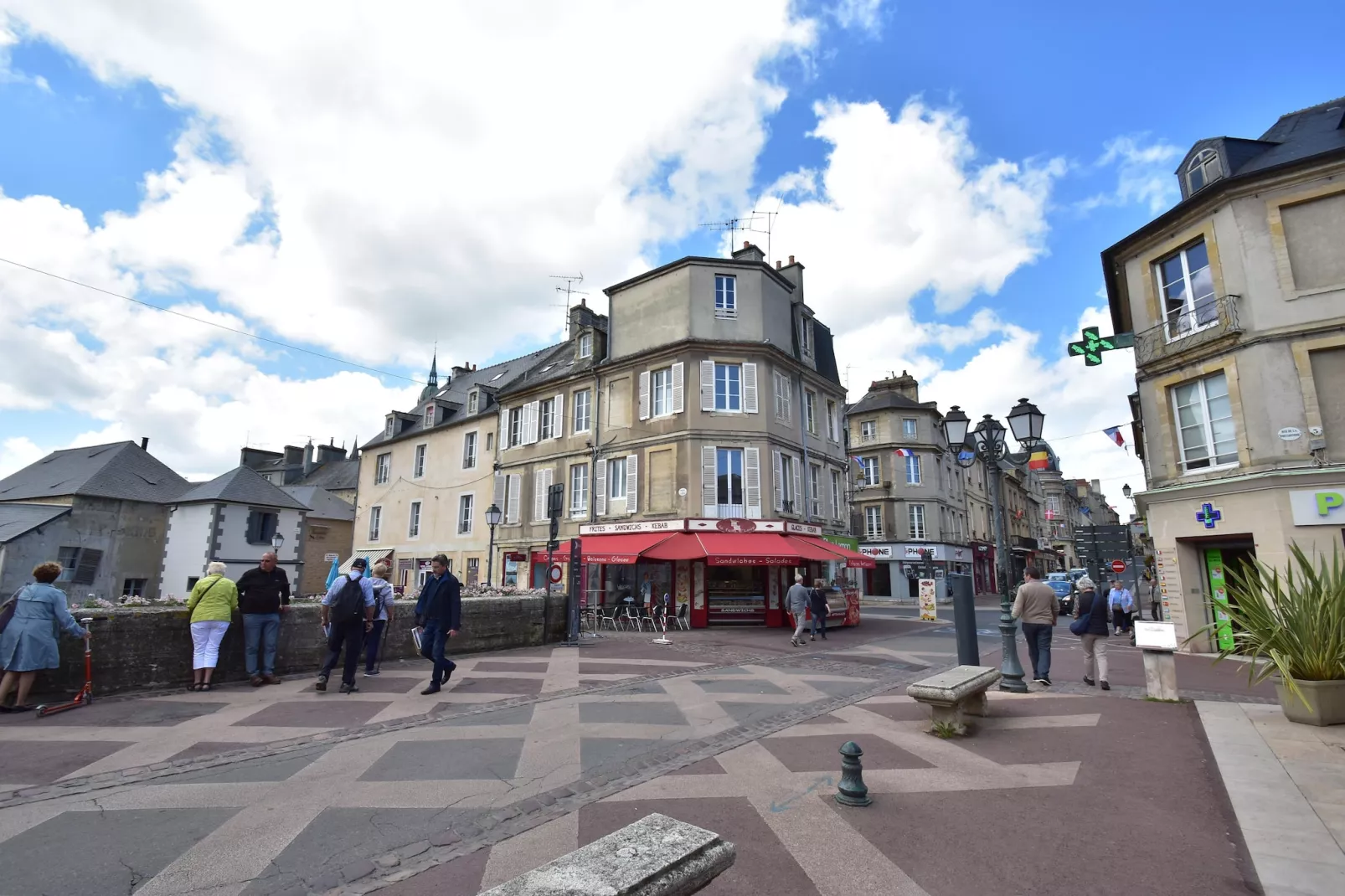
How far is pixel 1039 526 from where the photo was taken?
2483 inches

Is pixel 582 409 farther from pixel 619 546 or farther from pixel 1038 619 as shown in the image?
pixel 1038 619

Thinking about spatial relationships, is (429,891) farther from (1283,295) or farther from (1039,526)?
(1039,526)


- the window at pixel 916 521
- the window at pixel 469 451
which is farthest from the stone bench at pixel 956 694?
the window at pixel 916 521

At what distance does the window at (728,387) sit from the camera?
63.6 ft

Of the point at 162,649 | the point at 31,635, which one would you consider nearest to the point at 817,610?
the point at 162,649

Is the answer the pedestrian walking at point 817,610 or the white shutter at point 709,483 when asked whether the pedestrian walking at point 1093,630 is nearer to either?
the pedestrian walking at point 817,610

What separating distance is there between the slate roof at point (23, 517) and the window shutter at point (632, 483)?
23937mm

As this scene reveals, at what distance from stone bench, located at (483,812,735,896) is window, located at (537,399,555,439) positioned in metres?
21.4

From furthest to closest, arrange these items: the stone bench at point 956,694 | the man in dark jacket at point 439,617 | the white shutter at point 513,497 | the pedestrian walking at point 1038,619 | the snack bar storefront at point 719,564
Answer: the white shutter at point 513,497 < the snack bar storefront at point 719,564 < the pedestrian walking at point 1038,619 < the man in dark jacket at point 439,617 < the stone bench at point 956,694

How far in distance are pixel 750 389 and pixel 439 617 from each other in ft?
44.3

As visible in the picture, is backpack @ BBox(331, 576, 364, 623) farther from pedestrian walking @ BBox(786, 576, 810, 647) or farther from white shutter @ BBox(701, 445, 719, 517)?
white shutter @ BBox(701, 445, 719, 517)

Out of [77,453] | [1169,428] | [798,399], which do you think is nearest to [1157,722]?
[1169,428]

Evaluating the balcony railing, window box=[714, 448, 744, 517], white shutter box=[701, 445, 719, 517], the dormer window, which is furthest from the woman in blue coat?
the dormer window

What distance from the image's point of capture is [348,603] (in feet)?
24.4
